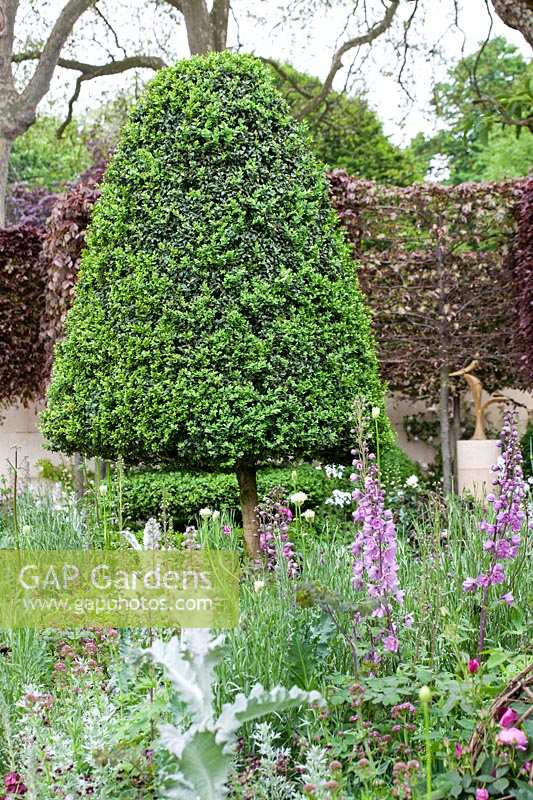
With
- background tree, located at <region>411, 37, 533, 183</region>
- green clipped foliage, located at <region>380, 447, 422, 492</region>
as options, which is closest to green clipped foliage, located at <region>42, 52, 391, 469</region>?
green clipped foliage, located at <region>380, 447, 422, 492</region>

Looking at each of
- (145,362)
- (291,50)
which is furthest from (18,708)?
(291,50)

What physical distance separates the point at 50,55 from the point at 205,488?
780cm

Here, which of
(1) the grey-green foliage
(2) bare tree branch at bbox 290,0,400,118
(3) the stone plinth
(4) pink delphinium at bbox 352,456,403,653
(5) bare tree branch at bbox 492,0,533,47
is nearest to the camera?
(1) the grey-green foliage

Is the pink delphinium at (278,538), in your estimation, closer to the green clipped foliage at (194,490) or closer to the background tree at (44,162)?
the green clipped foliage at (194,490)

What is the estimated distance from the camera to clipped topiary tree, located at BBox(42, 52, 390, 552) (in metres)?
4.33

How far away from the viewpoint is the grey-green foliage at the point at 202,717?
153 cm

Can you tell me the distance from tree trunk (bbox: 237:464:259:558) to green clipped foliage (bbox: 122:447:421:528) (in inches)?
95.9

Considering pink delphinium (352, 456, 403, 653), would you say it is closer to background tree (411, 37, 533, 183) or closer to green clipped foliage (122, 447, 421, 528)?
green clipped foliage (122, 447, 421, 528)

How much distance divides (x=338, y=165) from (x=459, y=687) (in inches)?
623

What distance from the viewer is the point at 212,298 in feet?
14.3

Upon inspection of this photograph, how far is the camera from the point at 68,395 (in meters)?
4.66

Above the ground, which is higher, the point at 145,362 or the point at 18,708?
the point at 145,362

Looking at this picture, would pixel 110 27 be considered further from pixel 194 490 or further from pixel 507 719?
pixel 507 719

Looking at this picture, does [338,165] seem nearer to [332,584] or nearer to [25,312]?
[25,312]
